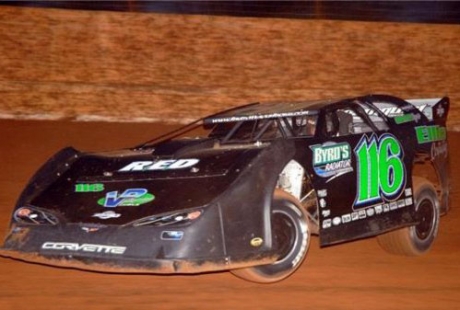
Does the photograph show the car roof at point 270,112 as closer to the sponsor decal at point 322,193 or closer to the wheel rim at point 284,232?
the sponsor decal at point 322,193

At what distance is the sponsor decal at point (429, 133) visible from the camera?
8.05 meters

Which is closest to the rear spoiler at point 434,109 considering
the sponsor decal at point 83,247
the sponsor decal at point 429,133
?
the sponsor decal at point 429,133

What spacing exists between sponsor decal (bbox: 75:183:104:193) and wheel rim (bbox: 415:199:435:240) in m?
2.89

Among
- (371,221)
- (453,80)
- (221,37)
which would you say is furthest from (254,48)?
(371,221)

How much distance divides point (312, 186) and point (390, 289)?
3.57 feet

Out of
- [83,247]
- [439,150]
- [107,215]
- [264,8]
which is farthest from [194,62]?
[83,247]

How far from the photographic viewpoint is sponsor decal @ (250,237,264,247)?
6309 mm

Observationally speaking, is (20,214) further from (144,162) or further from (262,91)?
(262,91)

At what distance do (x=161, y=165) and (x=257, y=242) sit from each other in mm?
1028

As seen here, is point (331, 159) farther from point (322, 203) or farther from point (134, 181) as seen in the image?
point (134, 181)

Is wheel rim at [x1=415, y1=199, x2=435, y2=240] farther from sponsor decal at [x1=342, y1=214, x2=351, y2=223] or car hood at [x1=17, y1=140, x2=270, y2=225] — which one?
car hood at [x1=17, y1=140, x2=270, y2=225]

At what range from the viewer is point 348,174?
23.6 ft

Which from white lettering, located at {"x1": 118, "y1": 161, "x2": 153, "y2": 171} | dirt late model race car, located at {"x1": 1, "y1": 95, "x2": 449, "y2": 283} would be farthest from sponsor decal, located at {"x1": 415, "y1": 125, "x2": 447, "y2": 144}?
white lettering, located at {"x1": 118, "y1": 161, "x2": 153, "y2": 171}

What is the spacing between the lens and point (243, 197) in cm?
633
